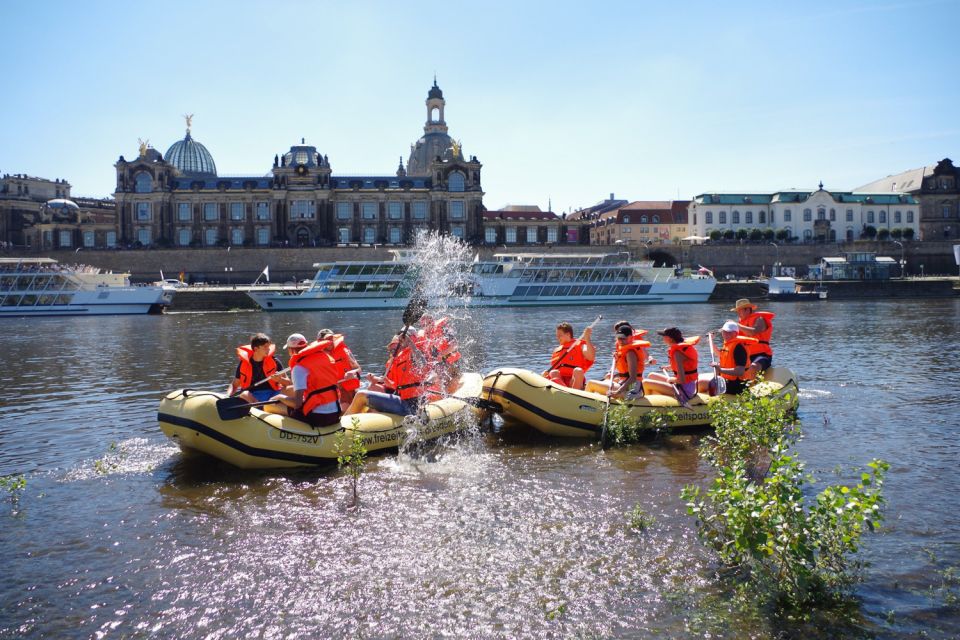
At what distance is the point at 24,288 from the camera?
187 feet

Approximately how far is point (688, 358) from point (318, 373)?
643 centimetres

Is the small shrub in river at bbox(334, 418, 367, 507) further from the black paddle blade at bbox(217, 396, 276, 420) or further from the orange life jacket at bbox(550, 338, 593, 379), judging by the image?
the orange life jacket at bbox(550, 338, 593, 379)

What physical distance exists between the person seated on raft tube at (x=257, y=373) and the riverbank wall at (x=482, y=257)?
2867 inches

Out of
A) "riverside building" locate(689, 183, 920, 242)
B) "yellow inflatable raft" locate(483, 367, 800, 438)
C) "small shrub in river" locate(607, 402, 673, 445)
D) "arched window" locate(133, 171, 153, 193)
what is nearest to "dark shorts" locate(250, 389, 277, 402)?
"yellow inflatable raft" locate(483, 367, 800, 438)

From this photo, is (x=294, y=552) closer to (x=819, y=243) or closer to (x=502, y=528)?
(x=502, y=528)

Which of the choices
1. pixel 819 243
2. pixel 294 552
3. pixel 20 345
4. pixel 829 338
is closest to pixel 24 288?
pixel 20 345

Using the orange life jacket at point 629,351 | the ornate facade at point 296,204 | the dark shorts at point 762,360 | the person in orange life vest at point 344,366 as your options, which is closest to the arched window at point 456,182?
the ornate facade at point 296,204

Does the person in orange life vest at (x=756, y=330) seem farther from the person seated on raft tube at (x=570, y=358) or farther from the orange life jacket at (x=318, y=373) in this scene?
the orange life jacket at (x=318, y=373)

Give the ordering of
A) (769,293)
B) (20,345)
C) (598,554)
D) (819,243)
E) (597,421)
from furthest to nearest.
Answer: (819,243)
(769,293)
(20,345)
(597,421)
(598,554)

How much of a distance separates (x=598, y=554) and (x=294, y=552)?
328cm

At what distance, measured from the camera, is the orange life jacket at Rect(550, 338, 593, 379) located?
14.1m

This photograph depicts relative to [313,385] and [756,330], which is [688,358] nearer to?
[756,330]

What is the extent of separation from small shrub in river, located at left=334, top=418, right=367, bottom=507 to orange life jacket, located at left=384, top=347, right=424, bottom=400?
4.57ft

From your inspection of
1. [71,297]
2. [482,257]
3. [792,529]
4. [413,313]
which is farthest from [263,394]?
[482,257]
